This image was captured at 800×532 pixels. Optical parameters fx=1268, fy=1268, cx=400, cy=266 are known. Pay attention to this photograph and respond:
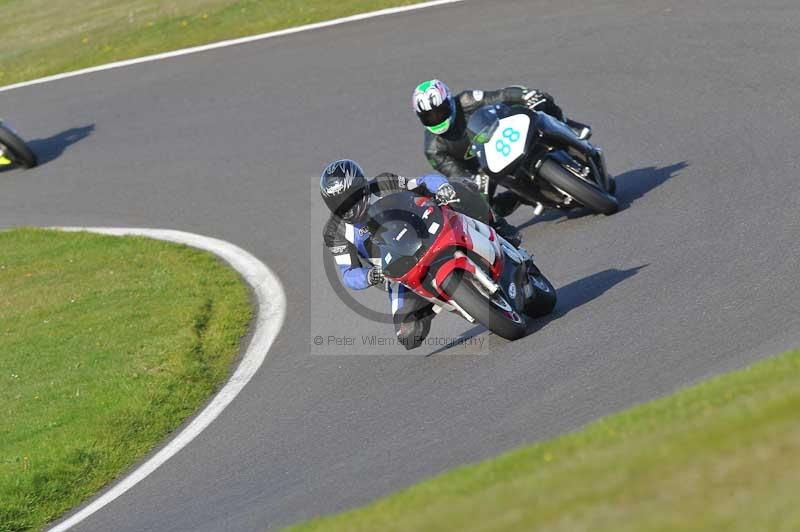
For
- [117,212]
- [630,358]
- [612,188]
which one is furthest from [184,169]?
[630,358]

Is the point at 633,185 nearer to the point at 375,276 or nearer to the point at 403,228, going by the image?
the point at 403,228

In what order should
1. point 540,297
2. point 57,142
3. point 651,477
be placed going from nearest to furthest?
point 651,477 → point 540,297 → point 57,142

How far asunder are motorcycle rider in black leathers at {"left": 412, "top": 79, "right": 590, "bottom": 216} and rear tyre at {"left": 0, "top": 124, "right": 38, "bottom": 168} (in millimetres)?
7832

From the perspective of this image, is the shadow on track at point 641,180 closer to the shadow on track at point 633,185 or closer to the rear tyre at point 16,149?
the shadow on track at point 633,185

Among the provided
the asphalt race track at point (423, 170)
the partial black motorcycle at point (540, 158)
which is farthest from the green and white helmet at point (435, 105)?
the asphalt race track at point (423, 170)

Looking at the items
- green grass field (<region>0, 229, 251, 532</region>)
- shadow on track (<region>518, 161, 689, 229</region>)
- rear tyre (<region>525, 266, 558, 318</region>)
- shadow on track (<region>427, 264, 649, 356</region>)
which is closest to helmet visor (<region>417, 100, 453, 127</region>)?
shadow on track (<region>518, 161, 689, 229</region>)

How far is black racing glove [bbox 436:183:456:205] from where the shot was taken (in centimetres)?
888

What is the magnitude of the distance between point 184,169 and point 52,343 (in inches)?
203

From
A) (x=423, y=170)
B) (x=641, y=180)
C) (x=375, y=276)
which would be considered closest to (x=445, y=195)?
(x=375, y=276)

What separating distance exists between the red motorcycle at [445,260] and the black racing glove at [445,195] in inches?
1.9

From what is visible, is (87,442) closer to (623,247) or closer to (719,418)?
(623,247)

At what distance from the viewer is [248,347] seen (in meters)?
10.8

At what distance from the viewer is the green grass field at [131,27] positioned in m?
20.8

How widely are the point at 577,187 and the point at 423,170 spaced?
3.44 m
